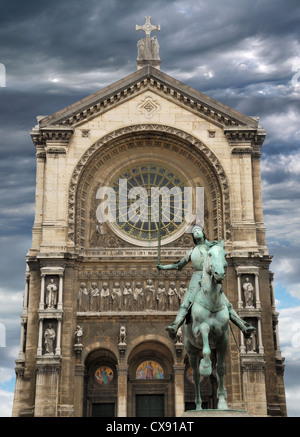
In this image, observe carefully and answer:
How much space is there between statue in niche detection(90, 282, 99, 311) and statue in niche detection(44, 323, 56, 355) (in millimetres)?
2407

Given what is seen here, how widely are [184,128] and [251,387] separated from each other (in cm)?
1386

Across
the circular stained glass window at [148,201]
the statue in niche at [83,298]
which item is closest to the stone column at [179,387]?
the statue in niche at [83,298]

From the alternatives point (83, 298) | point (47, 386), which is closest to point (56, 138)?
point (83, 298)

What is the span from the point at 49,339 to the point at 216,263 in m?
17.6

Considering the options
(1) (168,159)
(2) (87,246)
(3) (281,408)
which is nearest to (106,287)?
(2) (87,246)

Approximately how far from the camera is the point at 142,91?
119ft

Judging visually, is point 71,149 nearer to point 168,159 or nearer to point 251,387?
point 168,159

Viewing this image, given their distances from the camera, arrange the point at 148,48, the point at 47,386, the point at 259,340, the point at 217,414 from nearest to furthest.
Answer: the point at 217,414 → the point at 47,386 → the point at 259,340 → the point at 148,48

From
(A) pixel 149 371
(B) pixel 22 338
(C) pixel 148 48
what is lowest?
(A) pixel 149 371

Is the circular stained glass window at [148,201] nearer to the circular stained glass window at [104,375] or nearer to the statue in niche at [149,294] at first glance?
the statue in niche at [149,294]

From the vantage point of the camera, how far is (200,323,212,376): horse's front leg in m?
16.0

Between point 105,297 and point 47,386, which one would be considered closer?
point 47,386

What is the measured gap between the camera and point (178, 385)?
3183 cm

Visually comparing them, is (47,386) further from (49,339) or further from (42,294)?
(42,294)
